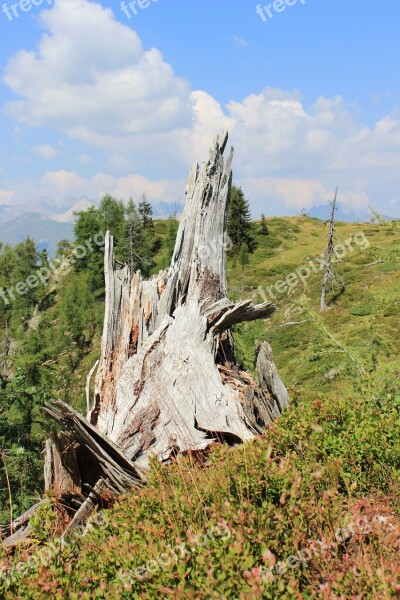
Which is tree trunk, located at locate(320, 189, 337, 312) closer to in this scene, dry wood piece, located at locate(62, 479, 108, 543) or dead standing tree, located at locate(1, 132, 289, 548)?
dead standing tree, located at locate(1, 132, 289, 548)

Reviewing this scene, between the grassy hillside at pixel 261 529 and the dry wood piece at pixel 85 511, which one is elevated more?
the grassy hillside at pixel 261 529

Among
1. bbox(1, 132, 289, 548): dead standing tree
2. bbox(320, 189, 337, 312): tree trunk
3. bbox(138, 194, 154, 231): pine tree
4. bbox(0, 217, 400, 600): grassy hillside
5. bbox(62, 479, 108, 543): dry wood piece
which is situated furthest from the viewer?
bbox(138, 194, 154, 231): pine tree

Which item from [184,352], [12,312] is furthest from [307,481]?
[12,312]

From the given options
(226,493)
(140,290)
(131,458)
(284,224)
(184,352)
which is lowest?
(131,458)

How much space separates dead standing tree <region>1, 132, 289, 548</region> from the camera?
6434 mm

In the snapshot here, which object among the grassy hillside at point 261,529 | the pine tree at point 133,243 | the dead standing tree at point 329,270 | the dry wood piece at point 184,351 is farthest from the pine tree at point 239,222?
the grassy hillside at point 261,529

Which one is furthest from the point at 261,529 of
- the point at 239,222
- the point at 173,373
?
the point at 239,222

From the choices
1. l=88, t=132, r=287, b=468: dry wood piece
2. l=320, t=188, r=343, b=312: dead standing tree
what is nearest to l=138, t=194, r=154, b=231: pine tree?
l=320, t=188, r=343, b=312: dead standing tree

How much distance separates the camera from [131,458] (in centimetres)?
698

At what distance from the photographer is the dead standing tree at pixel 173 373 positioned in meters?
6.43

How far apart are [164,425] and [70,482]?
63.6 inches

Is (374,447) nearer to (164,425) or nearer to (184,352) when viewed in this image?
(164,425)

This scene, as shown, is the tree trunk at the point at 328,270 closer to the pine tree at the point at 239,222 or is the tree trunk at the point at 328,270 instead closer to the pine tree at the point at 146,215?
the pine tree at the point at 239,222

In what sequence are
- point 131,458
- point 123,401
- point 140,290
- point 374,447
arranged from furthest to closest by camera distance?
point 140,290 < point 123,401 < point 131,458 < point 374,447
